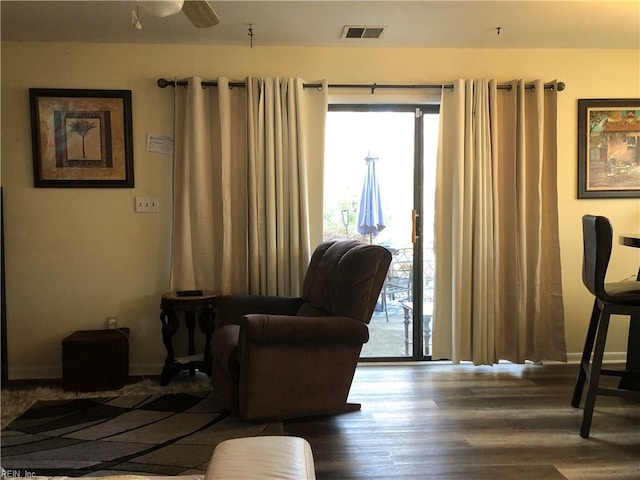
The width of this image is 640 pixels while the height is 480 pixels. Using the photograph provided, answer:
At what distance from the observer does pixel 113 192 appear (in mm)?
3807

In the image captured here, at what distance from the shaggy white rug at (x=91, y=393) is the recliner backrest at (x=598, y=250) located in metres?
2.45

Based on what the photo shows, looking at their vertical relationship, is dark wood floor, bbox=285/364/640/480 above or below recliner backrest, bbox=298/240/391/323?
below

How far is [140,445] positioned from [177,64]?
262 cm

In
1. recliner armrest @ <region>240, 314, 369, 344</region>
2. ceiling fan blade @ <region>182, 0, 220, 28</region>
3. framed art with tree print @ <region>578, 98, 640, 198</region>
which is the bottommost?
recliner armrest @ <region>240, 314, 369, 344</region>

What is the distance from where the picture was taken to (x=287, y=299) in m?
3.55

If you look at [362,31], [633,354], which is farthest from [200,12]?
[633,354]

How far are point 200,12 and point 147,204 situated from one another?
1943mm

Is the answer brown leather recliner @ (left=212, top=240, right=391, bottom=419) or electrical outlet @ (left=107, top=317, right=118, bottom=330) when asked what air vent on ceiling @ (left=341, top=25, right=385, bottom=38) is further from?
electrical outlet @ (left=107, top=317, right=118, bottom=330)

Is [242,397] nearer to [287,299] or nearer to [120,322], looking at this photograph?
[287,299]

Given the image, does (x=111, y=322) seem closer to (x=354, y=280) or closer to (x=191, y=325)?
(x=191, y=325)

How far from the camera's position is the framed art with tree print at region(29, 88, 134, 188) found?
12.2 ft

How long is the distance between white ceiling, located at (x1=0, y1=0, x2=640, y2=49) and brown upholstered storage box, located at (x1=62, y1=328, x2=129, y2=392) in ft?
6.86

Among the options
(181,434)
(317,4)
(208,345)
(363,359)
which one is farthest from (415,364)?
(317,4)

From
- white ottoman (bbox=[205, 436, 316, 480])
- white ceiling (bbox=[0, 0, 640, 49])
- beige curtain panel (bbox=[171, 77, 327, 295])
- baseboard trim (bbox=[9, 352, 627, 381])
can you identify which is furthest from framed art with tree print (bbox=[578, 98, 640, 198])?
white ottoman (bbox=[205, 436, 316, 480])
